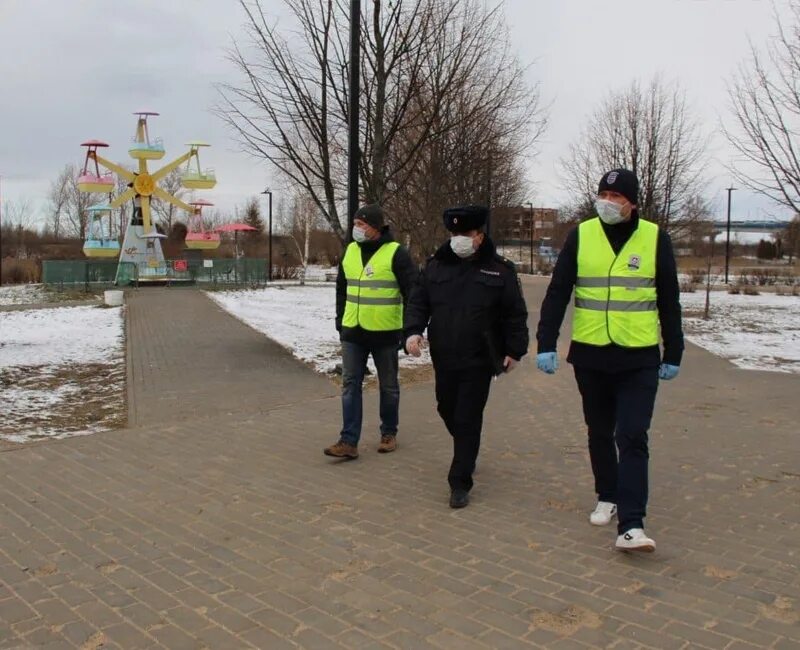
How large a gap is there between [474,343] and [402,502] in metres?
1.10

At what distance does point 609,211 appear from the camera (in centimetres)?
380

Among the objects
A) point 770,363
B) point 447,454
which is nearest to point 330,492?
point 447,454

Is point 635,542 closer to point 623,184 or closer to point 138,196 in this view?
point 623,184

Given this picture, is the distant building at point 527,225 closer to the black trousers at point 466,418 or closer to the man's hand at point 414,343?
the man's hand at point 414,343

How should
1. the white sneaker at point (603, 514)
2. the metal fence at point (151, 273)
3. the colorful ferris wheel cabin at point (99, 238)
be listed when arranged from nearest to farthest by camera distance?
the white sneaker at point (603, 514)
the metal fence at point (151, 273)
the colorful ferris wheel cabin at point (99, 238)

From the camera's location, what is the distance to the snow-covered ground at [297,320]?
11.4 meters

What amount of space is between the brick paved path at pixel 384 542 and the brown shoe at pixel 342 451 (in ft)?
0.39

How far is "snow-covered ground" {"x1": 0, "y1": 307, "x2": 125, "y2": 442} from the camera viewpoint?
281 inches

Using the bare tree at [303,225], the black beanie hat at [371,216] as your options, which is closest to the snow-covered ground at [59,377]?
the black beanie hat at [371,216]

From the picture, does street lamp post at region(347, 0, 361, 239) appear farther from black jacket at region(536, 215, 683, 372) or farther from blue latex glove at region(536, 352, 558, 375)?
blue latex glove at region(536, 352, 558, 375)

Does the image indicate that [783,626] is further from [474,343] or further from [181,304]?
[181,304]

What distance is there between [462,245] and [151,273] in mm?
30600

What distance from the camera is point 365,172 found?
1042 centimetres

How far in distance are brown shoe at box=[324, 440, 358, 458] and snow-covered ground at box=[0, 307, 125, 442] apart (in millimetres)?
2593
